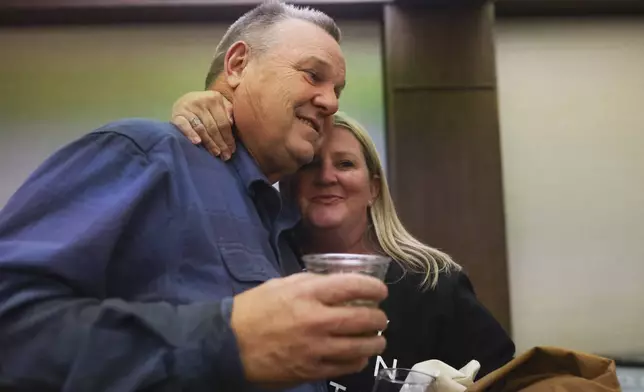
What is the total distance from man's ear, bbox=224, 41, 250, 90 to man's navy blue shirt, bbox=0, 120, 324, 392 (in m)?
0.24

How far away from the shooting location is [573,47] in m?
2.70

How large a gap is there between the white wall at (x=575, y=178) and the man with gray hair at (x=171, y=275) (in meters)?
1.69

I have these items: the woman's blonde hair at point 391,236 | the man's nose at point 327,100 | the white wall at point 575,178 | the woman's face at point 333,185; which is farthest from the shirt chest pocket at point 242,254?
the white wall at point 575,178

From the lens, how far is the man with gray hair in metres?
0.68

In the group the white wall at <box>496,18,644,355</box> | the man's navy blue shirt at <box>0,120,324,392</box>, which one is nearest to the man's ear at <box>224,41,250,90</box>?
the man's navy blue shirt at <box>0,120,324,392</box>

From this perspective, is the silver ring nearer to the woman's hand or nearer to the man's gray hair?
the woman's hand

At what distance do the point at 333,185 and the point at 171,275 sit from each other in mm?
769

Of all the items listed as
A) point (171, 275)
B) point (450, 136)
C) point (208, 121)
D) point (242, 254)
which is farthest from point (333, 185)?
point (450, 136)

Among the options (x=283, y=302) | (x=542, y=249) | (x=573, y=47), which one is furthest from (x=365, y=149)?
(x=573, y=47)

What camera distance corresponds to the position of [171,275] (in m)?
0.86

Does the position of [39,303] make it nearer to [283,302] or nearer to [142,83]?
[283,302]

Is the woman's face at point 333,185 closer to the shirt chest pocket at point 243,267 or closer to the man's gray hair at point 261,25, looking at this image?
the man's gray hair at point 261,25

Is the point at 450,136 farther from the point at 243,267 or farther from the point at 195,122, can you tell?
the point at 243,267

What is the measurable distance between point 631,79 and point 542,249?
2.95 feet
